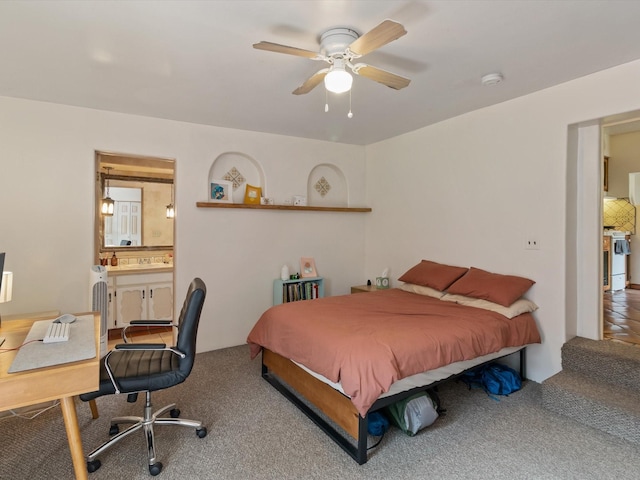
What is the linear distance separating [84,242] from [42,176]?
2.22 ft

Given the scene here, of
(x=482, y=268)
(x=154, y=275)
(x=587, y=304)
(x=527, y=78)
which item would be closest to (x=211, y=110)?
(x=154, y=275)

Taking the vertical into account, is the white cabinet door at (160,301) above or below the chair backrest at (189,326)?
below

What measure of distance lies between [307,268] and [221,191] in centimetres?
141

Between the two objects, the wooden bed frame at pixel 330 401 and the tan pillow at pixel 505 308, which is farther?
the tan pillow at pixel 505 308

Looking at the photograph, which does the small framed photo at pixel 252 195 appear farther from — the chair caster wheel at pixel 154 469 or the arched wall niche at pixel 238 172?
the chair caster wheel at pixel 154 469

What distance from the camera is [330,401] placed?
2.27m

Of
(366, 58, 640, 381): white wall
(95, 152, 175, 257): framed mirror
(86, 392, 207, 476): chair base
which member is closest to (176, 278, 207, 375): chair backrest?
(86, 392, 207, 476): chair base

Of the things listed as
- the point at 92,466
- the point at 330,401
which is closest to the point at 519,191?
the point at 330,401

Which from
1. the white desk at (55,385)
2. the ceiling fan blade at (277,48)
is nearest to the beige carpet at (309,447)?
the white desk at (55,385)

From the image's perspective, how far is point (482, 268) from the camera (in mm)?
3469

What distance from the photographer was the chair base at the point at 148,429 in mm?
1936

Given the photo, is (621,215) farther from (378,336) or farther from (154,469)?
(154,469)

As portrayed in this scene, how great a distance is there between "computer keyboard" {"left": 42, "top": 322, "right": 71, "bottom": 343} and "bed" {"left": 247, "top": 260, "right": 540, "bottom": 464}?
54.1 inches

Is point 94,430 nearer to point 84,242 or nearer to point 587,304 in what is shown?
point 84,242
